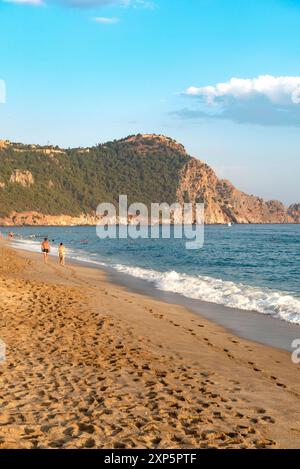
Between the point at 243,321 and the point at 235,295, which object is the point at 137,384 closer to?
the point at 243,321

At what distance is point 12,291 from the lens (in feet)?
58.0

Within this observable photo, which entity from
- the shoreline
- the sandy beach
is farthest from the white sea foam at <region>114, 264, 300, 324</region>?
the sandy beach

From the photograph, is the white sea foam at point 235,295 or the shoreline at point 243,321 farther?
the white sea foam at point 235,295

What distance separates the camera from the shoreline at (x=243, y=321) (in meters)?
13.1

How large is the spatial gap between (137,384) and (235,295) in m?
13.3

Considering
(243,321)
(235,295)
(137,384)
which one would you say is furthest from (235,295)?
(137,384)

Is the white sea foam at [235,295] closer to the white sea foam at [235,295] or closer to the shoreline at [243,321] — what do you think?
the white sea foam at [235,295]

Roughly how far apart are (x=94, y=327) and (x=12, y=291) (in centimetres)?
610

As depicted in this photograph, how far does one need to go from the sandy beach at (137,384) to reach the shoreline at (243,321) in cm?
71

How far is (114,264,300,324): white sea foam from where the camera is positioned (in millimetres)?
17484

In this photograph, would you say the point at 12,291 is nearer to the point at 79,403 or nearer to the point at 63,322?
the point at 63,322

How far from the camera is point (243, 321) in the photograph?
51.5ft

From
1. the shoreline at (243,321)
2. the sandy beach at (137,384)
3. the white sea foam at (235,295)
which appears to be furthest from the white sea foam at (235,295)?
the sandy beach at (137,384)
